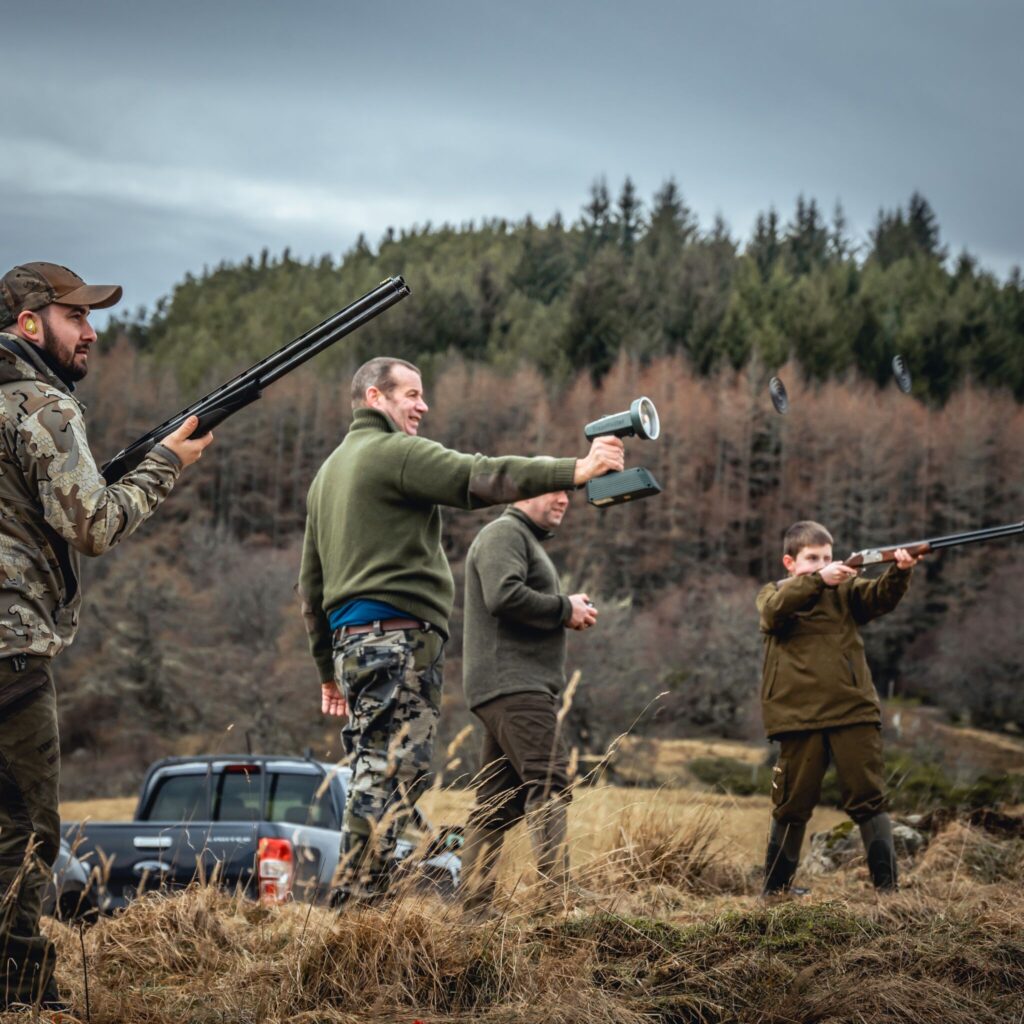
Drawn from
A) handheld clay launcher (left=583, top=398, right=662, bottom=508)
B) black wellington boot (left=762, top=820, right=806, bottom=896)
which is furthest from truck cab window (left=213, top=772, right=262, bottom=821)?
handheld clay launcher (left=583, top=398, right=662, bottom=508)

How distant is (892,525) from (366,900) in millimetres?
67590

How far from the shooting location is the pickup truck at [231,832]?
7.45 m

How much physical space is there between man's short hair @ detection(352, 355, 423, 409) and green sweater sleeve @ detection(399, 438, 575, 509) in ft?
1.35

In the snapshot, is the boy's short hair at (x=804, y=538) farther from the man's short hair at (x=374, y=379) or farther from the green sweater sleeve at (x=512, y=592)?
the man's short hair at (x=374, y=379)

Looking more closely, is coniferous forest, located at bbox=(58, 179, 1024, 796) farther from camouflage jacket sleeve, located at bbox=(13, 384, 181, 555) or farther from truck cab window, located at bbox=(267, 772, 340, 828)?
camouflage jacket sleeve, located at bbox=(13, 384, 181, 555)

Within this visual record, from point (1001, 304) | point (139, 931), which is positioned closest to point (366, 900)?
point (139, 931)

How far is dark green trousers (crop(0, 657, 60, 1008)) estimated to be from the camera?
396 cm

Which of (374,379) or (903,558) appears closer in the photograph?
(374,379)

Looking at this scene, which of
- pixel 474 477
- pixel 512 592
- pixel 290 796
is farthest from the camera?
pixel 290 796

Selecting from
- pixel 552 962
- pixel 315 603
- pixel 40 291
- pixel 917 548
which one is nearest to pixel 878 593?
pixel 917 548

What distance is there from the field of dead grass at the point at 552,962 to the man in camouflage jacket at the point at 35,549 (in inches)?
12.4

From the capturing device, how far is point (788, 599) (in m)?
6.75

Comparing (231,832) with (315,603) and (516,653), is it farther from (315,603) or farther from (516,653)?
(315,603)

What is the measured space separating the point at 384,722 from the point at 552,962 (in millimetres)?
1144
